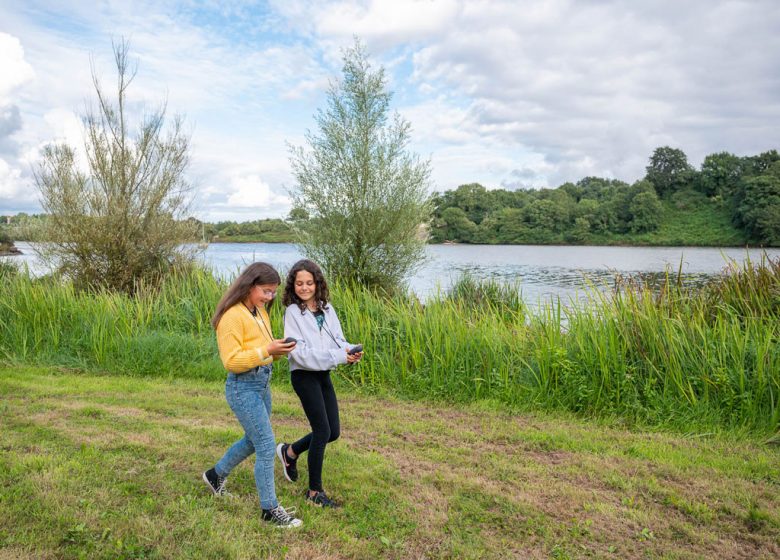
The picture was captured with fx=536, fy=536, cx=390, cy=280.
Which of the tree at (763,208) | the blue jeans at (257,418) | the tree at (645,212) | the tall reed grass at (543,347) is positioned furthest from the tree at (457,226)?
the blue jeans at (257,418)

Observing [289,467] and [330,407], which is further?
[289,467]

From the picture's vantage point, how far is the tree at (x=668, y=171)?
76.8 m

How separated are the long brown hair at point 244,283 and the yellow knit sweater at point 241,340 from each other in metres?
0.04

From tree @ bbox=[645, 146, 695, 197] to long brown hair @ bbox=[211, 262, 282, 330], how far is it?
274ft

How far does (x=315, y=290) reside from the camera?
3.59 metres

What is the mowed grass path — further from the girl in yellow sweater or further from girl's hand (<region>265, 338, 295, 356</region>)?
girl's hand (<region>265, 338, 295, 356</region>)

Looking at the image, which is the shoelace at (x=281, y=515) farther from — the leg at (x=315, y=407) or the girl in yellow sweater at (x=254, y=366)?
the leg at (x=315, y=407)

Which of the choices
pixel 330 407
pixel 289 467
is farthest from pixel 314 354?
pixel 289 467

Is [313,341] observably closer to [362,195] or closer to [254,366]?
[254,366]

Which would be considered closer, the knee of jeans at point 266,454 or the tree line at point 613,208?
the knee of jeans at point 266,454

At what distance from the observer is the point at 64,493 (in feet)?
11.7

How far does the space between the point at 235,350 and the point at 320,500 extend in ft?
4.00

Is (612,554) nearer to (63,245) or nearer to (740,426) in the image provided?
(740,426)

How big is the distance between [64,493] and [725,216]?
74.3 m
